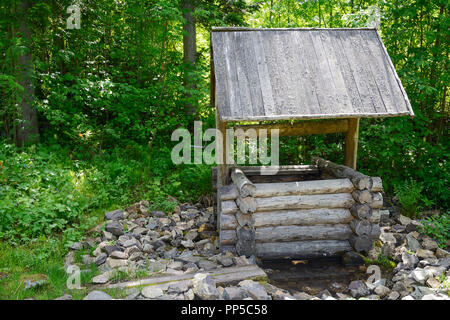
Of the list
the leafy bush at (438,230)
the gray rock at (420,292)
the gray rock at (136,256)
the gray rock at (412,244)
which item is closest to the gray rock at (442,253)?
the gray rock at (412,244)

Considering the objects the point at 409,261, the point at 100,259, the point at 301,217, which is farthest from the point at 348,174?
the point at 100,259

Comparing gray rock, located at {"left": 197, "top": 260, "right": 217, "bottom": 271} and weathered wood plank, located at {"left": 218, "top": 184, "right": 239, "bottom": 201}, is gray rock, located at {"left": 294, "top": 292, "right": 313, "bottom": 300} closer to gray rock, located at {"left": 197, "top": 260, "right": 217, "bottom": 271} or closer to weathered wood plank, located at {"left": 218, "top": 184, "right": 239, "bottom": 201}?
gray rock, located at {"left": 197, "top": 260, "right": 217, "bottom": 271}

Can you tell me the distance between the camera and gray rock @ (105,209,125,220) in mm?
6238

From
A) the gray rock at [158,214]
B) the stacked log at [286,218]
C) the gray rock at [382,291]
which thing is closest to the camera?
the gray rock at [382,291]

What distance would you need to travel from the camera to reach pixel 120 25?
9.75 metres

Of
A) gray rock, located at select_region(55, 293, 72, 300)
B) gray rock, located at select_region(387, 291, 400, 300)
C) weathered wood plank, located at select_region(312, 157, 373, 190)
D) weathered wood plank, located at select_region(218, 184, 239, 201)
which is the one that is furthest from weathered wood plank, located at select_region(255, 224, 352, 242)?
gray rock, located at select_region(55, 293, 72, 300)

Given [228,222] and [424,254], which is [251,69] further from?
[424,254]

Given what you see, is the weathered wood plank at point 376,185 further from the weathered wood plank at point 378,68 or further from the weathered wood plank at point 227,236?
the weathered wood plank at point 227,236

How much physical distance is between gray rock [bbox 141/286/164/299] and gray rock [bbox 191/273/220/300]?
0.36 m

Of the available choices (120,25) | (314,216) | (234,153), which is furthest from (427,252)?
(120,25)

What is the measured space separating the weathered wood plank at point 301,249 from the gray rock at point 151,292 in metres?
1.83

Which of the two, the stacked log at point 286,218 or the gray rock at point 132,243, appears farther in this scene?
the gray rock at point 132,243

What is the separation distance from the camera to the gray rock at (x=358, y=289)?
171 inches
